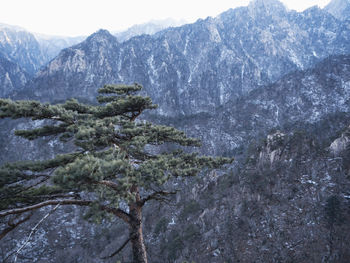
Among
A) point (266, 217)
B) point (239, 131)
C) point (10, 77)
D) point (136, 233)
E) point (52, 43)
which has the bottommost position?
point (239, 131)

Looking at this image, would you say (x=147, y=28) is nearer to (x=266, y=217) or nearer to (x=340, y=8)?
(x=340, y=8)

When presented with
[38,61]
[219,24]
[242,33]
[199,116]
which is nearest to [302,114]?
[199,116]

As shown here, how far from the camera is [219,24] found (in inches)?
5551

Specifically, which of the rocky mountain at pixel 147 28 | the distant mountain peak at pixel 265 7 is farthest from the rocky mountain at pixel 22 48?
the distant mountain peak at pixel 265 7

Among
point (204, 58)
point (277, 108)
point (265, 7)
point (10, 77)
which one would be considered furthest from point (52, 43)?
point (277, 108)

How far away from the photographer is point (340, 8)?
505ft

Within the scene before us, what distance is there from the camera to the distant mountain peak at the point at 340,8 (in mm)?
142725

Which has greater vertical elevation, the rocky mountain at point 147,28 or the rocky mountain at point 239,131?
the rocky mountain at point 147,28

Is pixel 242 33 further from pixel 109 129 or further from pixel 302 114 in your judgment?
pixel 109 129

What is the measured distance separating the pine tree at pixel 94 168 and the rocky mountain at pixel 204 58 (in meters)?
99.8

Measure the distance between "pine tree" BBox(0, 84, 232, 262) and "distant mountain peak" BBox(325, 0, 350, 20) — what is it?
19111 cm

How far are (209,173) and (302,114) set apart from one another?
173 feet

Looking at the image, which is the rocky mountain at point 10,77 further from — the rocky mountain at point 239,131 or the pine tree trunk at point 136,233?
the pine tree trunk at point 136,233

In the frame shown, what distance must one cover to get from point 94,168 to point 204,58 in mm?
132782
